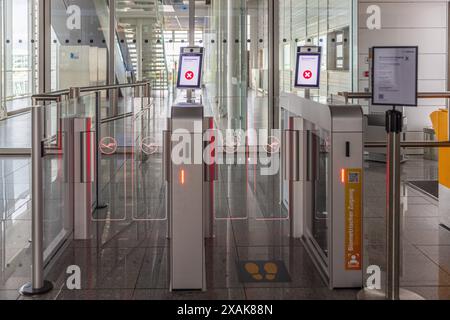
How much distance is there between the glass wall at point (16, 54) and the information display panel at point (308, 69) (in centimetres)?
711

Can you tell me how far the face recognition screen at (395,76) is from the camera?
3.25m

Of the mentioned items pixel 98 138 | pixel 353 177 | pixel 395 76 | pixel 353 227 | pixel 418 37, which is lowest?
pixel 353 227

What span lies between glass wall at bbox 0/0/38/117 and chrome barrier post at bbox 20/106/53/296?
8.04 meters

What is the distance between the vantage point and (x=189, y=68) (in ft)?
16.2

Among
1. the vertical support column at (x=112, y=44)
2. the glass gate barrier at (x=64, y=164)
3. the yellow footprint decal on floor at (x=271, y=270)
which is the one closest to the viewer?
the yellow footprint decal on floor at (x=271, y=270)

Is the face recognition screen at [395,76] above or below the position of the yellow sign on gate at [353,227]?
above

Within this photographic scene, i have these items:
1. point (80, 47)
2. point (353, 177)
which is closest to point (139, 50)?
point (80, 47)

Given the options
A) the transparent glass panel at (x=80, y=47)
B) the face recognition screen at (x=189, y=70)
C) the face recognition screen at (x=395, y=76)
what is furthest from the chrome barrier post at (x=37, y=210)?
the transparent glass panel at (x=80, y=47)

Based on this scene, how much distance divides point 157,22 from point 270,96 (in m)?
2.30

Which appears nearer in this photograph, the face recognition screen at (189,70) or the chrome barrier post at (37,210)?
the chrome barrier post at (37,210)

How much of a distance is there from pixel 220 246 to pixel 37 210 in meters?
1.51

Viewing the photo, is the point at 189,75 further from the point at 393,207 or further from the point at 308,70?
the point at 393,207

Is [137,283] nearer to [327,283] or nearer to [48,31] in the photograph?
[327,283]

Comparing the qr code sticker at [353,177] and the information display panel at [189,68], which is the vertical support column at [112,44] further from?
the qr code sticker at [353,177]
